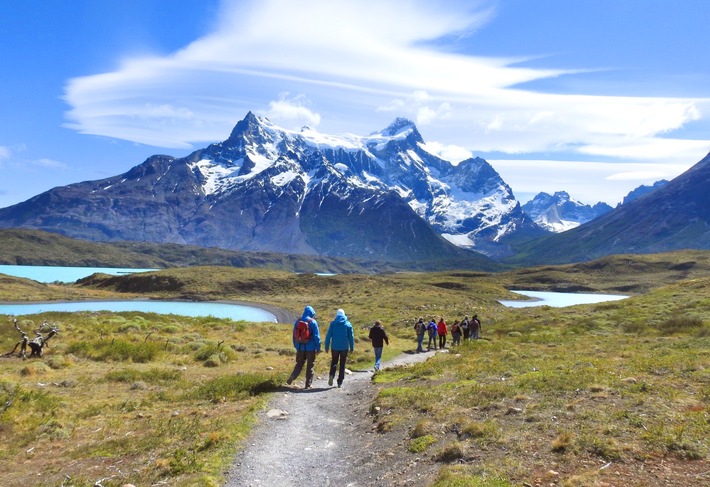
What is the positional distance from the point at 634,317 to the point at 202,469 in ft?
149

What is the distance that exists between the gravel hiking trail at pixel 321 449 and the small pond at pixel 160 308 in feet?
223

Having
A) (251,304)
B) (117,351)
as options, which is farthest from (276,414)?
(251,304)

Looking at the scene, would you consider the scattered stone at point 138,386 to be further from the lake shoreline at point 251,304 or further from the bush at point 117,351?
the lake shoreline at point 251,304

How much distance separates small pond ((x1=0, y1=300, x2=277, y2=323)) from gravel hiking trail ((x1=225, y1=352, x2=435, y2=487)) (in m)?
68.0

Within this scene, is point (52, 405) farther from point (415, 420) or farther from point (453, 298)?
point (453, 298)

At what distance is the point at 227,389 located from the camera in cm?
1831

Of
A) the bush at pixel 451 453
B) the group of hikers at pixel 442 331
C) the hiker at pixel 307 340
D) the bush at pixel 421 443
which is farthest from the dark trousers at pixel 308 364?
the group of hikers at pixel 442 331

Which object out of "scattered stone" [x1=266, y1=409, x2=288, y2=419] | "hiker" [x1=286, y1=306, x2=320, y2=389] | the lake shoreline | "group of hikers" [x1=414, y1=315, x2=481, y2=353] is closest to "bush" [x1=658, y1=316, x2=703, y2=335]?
"group of hikers" [x1=414, y1=315, x2=481, y2=353]

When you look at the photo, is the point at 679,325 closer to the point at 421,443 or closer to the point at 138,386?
the point at 421,443

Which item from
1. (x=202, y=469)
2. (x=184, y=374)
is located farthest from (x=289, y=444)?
(x=184, y=374)

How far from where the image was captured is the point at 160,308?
102m

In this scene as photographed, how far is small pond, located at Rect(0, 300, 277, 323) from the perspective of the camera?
8881 centimetres

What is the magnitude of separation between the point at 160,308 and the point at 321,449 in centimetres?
9743

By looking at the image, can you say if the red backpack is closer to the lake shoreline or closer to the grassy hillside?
the grassy hillside
